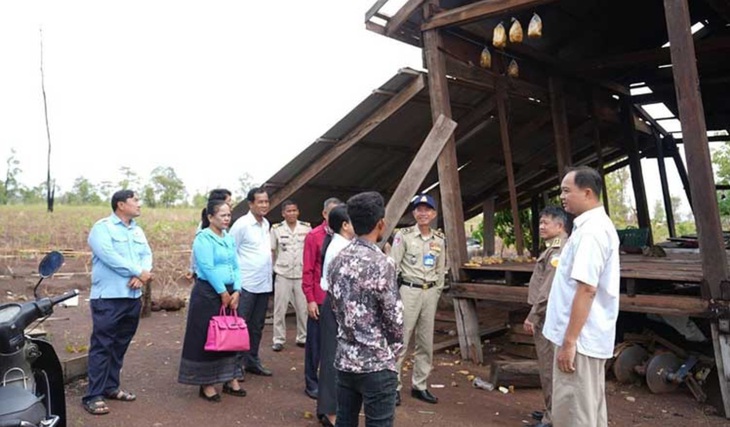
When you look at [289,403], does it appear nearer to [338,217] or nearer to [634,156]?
[338,217]

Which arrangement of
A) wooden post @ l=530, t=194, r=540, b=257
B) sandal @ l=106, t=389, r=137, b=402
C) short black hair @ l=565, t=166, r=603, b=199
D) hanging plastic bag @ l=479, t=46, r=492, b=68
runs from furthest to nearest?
wooden post @ l=530, t=194, r=540, b=257 < hanging plastic bag @ l=479, t=46, r=492, b=68 < sandal @ l=106, t=389, r=137, b=402 < short black hair @ l=565, t=166, r=603, b=199

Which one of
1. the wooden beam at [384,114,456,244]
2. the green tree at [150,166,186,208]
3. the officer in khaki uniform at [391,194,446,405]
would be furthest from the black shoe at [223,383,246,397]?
the green tree at [150,166,186,208]

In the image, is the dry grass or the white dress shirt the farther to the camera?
the dry grass

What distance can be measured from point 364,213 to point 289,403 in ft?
9.14

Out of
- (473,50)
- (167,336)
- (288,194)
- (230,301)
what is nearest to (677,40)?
(473,50)

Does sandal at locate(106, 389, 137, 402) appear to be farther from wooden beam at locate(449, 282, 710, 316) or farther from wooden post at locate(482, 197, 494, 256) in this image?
wooden post at locate(482, 197, 494, 256)

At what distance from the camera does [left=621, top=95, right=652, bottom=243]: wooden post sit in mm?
11172

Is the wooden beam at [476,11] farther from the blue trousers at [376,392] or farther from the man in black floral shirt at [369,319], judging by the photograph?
the blue trousers at [376,392]

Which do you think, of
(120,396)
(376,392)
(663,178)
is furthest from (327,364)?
(663,178)

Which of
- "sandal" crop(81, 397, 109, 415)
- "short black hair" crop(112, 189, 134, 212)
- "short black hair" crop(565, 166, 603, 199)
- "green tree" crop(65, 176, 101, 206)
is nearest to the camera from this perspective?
"short black hair" crop(565, 166, 603, 199)

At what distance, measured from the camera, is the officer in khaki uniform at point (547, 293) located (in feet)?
14.3

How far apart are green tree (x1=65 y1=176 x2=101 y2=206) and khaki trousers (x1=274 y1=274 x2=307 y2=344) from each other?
1222 inches

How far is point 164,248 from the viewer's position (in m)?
16.3

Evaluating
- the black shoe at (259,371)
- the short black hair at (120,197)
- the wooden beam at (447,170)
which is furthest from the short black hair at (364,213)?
the wooden beam at (447,170)
